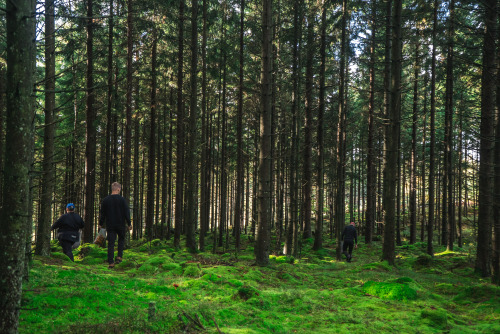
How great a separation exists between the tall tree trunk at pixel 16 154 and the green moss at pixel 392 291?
277 inches

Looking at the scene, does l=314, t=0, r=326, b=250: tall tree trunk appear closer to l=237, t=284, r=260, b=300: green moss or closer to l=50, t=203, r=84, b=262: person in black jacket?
l=237, t=284, r=260, b=300: green moss

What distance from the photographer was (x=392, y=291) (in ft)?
22.9

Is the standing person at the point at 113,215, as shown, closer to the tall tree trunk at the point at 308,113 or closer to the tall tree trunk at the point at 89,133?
the tall tree trunk at the point at 89,133

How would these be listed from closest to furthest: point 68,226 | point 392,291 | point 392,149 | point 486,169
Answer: point 392,291
point 68,226
point 486,169
point 392,149

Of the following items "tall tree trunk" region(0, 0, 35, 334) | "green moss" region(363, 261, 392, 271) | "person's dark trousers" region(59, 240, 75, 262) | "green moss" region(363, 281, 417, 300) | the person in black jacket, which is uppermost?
"tall tree trunk" region(0, 0, 35, 334)

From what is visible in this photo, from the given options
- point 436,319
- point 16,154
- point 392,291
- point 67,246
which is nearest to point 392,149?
point 392,291

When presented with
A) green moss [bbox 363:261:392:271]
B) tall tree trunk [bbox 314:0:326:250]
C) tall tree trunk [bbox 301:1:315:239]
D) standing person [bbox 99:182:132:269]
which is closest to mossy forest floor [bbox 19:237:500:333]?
standing person [bbox 99:182:132:269]

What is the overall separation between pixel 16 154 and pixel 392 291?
7745 millimetres

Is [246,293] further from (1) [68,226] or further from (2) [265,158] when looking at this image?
(1) [68,226]

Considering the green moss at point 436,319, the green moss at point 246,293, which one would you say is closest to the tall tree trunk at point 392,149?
the green moss at point 436,319

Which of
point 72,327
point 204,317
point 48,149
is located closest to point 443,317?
point 204,317

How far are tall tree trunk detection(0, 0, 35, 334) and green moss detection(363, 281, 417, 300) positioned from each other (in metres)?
7.02

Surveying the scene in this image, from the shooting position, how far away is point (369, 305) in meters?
5.93

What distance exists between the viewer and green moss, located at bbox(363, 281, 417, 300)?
22.4 ft
